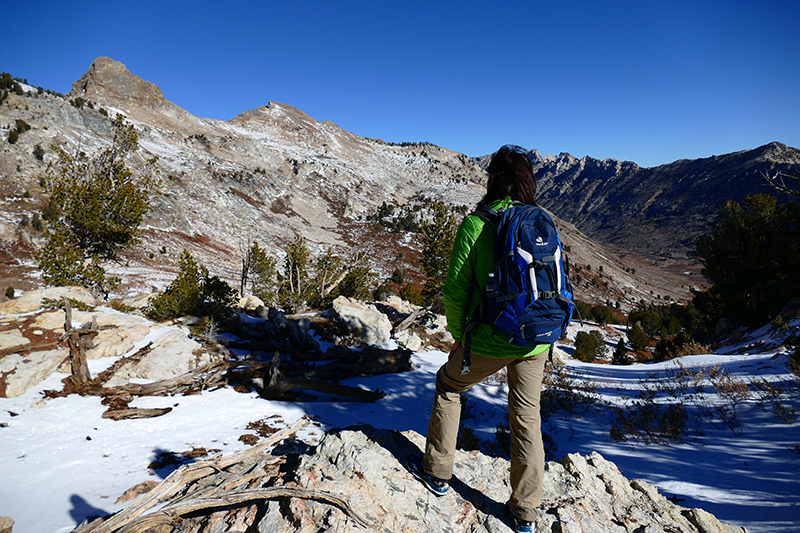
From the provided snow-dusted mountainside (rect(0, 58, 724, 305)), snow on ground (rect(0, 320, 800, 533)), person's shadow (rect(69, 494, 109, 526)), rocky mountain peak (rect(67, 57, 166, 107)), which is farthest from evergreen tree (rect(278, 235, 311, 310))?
rocky mountain peak (rect(67, 57, 166, 107))

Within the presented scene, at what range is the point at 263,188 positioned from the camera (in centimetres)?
6606

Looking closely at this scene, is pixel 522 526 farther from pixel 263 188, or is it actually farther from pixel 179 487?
pixel 263 188

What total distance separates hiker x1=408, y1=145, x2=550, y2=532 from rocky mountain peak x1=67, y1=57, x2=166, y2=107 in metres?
114

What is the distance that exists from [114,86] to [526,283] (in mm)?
127666

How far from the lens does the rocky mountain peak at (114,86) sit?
283ft

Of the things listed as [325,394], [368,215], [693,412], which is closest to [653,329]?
[693,412]

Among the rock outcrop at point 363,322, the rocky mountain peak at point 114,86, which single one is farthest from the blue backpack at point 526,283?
the rocky mountain peak at point 114,86

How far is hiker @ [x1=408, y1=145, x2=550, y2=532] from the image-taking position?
210cm

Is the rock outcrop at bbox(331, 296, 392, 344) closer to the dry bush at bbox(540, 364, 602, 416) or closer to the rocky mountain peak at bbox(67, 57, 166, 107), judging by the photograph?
the dry bush at bbox(540, 364, 602, 416)

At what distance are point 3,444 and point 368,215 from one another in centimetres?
7317

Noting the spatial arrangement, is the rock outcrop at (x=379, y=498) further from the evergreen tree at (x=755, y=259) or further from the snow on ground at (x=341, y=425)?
the evergreen tree at (x=755, y=259)

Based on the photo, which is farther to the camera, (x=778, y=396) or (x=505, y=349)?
(x=778, y=396)

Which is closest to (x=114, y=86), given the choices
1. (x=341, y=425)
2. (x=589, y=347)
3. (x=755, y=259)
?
(x=341, y=425)

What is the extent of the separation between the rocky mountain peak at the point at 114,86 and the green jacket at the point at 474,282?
114 meters
